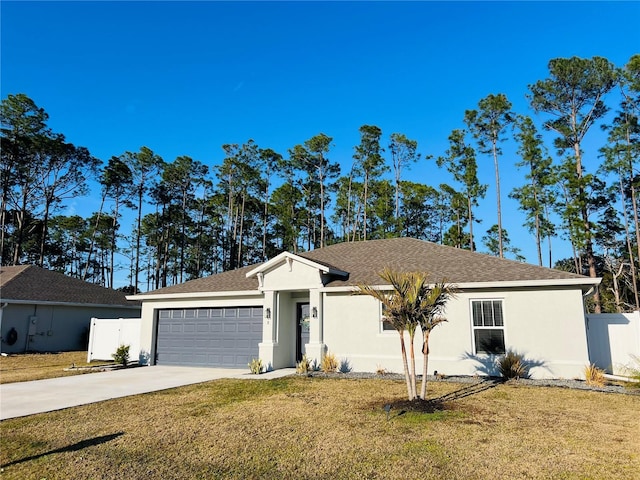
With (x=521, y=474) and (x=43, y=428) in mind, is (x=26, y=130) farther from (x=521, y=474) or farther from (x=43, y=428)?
(x=521, y=474)

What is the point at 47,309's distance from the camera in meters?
22.1

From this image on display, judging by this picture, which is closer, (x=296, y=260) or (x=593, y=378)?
(x=593, y=378)

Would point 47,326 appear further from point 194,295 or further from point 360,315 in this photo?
point 360,315

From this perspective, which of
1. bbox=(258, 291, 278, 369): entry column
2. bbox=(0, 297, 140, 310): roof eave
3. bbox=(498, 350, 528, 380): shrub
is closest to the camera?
bbox=(498, 350, 528, 380): shrub

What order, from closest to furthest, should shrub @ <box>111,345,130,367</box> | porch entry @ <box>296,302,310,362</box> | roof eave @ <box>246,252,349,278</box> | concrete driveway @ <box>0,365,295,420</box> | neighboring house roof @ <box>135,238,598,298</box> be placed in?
concrete driveway @ <box>0,365,295,420</box>, neighboring house roof @ <box>135,238,598,298</box>, roof eave @ <box>246,252,349,278</box>, porch entry @ <box>296,302,310,362</box>, shrub @ <box>111,345,130,367</box>

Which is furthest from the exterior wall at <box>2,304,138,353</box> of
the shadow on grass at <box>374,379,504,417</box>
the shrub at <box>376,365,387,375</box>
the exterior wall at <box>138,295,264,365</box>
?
the shadow on grass at <box>374,379,504,417</box>

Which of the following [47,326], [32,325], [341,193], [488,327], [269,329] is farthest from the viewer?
[341,193]

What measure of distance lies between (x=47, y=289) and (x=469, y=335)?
892 inches

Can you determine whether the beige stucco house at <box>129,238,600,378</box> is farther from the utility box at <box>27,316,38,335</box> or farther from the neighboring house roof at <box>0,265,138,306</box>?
the neighboring house roof at <box>0,265,138,306</box>

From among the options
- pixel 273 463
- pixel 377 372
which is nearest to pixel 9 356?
pixel 377 372

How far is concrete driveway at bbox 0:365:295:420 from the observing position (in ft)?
28.5

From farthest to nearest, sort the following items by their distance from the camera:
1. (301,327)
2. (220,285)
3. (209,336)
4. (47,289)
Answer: (47,289)
(220,285)
(209,336)
(301,327)

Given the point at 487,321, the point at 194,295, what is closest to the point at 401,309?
the point at 487,321

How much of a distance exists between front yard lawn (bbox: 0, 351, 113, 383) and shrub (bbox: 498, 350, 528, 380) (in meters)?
13.3
